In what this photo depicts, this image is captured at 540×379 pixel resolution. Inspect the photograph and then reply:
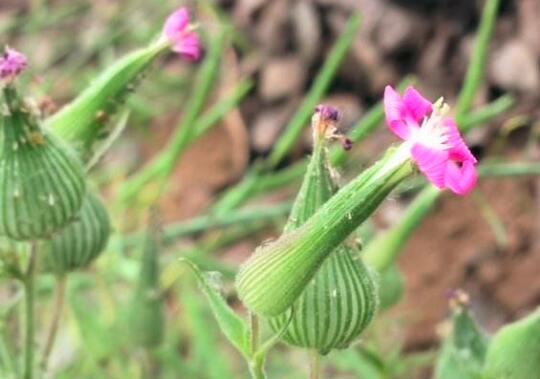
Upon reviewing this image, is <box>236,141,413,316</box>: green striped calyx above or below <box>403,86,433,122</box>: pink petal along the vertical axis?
below

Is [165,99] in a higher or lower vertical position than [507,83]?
higher

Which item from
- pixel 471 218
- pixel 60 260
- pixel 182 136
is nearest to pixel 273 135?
pixel 471 218

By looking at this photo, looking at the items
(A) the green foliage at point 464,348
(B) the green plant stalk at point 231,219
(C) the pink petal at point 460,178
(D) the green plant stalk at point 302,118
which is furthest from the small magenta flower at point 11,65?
(B) the green plant stalk at point 231,219

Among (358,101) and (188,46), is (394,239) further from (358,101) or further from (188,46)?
(358,101)

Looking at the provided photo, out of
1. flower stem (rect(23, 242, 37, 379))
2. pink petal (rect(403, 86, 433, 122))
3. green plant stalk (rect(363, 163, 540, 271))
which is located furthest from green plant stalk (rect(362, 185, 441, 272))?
pink petal (rect(403, 86, 433, 122))

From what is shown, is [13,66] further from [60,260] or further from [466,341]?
[466,341]

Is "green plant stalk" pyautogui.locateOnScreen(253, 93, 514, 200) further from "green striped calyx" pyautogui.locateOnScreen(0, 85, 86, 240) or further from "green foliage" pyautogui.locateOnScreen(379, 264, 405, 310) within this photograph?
"green striped calyx" pyautogui.locateOnScreen(0, 85, 86, 240)

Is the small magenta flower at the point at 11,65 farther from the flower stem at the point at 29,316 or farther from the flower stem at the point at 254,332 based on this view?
the flower stem at the point at 254,332
